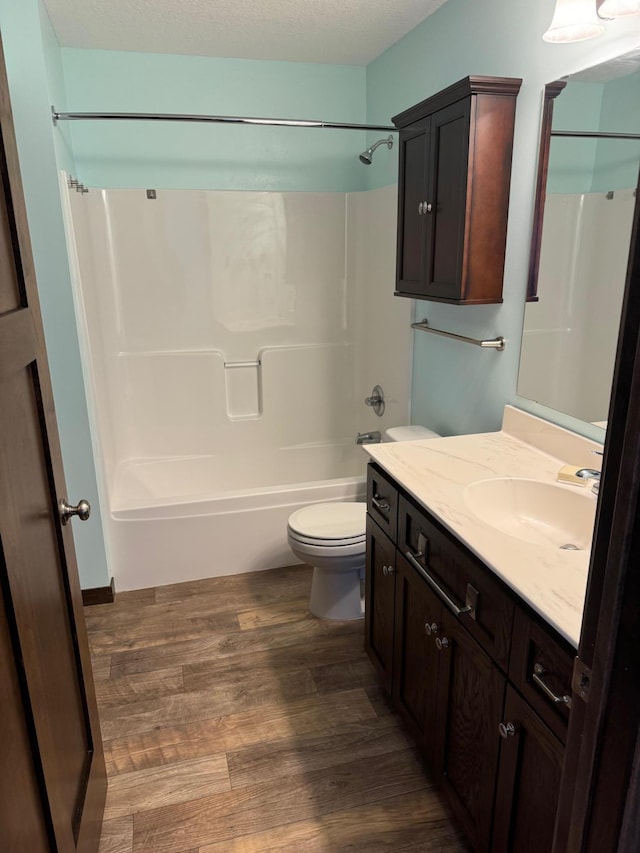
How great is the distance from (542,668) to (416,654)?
25.2 inches

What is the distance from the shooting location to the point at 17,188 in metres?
1.18

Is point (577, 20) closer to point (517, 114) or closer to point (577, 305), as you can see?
point (517, 114)

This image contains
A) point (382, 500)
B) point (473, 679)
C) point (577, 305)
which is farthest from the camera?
point (382, 500)

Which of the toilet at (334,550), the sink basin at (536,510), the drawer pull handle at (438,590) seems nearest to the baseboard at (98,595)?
the toilet at (334,550)

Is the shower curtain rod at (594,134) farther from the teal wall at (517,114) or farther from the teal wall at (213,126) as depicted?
the teal wall at (213,126)

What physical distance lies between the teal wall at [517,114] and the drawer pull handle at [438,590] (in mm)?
659

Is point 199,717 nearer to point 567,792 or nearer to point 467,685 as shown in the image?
point 467,685

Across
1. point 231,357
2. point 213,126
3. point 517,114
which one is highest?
point 213,126

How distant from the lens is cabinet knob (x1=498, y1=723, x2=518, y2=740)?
1.19 metres

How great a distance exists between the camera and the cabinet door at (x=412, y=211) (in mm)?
2154

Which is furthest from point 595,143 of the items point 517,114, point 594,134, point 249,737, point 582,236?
point 249,737

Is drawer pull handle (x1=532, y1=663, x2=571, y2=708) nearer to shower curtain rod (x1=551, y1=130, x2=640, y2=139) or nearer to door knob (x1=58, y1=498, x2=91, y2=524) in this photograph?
door knob (x1=58, y1=498, x2=91, y2=524)

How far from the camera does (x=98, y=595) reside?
2.66 meters

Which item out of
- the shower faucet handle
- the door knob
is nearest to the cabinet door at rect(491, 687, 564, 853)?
the door knob
